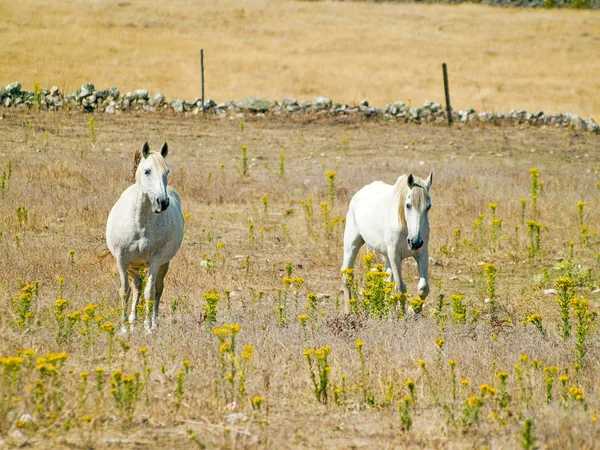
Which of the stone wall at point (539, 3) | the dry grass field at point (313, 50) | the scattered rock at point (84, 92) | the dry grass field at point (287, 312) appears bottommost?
the dry grass field at point (287, 312)

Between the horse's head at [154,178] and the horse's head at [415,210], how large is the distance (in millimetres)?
2482

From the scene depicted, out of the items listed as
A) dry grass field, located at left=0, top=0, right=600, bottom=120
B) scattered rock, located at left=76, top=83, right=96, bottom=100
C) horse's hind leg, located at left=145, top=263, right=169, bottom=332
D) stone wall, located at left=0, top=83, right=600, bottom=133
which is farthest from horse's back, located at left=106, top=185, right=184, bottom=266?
dry grass field, located at left=0, top=0, right=600, bottom=120

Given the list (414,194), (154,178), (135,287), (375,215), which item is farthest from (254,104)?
(154,178)

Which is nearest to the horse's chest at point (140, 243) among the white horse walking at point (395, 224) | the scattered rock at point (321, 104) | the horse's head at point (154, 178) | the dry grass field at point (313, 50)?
the horse's head at point (154, 178)

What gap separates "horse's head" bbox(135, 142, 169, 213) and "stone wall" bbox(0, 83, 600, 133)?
17.1m

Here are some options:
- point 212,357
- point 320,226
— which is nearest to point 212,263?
point 320,226

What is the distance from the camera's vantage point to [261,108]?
25.1m

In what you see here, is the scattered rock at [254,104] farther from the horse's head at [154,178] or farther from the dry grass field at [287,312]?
the horse's head at [154,178]

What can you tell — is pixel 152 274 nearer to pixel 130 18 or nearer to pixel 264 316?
pixel 264 316

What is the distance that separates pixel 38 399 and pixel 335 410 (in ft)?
6.46

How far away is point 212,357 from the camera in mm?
6141

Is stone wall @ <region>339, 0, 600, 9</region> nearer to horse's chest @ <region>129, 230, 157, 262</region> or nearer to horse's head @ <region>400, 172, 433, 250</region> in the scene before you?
horse's head @ <region>400, 172, 433, 250</region>

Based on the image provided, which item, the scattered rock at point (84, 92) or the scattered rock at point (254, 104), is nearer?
the scattered rock at point (84, 92)

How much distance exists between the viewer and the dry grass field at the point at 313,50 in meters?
30.3
